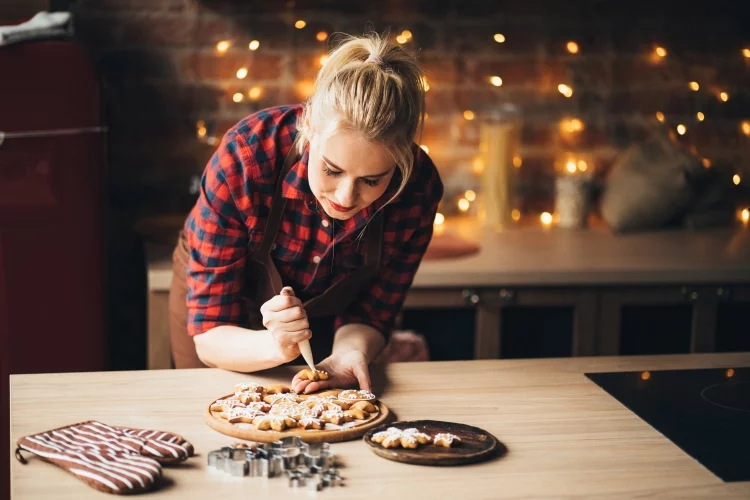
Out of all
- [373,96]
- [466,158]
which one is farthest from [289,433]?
[466,158]

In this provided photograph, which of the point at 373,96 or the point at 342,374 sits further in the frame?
the point at 342,374

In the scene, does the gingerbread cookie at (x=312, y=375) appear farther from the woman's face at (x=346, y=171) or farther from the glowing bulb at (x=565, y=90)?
the glowing bulb at (x=565, y=90)

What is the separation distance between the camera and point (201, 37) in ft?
9.87

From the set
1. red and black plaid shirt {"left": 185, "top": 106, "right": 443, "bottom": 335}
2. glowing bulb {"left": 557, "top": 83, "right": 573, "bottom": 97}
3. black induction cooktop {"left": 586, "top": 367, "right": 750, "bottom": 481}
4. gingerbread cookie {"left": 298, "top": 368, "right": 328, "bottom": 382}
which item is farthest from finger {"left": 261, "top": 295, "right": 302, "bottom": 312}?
glowing bulb {"left": 557, "top": 83, "right": 573, "bottom": 97}

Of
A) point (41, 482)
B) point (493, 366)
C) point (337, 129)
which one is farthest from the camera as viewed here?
point (493, 366)

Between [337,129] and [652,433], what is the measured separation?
65 centimetres

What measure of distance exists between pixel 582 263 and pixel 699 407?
1.15 meters

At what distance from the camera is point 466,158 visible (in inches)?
127

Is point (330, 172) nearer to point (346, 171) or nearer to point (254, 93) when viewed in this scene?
point (346, 171)

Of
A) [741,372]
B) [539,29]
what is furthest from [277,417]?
[539,29]

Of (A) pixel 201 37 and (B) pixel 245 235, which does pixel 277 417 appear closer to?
(B) pixel 245 235

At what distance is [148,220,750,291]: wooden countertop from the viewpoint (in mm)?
2584

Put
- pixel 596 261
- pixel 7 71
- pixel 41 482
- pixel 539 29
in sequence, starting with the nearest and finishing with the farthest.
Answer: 1. pixel 41 482
2. pixel 7 71
3. pixel 596 261
4. pixel 539 29

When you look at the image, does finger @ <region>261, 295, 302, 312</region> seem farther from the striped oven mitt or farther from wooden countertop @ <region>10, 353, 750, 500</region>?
the striped oven mitt
